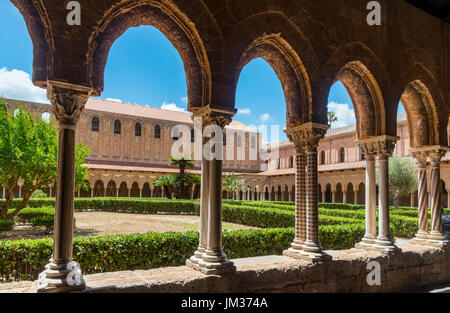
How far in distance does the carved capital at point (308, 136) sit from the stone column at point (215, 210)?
1341mm

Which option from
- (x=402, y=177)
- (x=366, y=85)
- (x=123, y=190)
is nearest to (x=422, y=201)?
(x=366, y=85)

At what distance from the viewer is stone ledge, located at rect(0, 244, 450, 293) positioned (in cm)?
354

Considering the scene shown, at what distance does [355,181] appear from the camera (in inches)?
1022

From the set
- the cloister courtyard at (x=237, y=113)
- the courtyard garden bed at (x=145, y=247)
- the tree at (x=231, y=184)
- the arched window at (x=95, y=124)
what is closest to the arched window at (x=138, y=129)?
the arched window at (x=95, y=124)

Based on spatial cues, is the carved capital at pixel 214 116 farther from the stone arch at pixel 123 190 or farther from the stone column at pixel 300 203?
the stone arch at pixel 123 190

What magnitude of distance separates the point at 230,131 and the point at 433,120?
3178cm

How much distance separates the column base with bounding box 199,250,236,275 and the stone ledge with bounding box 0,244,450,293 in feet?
0.22

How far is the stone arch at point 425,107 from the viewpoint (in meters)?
6.49

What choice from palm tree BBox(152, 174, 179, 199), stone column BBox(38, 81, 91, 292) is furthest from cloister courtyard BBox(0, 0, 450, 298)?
palm tree BBox(152, 174, 179, 199)

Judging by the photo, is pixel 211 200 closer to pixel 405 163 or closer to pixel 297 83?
pixel 297 83

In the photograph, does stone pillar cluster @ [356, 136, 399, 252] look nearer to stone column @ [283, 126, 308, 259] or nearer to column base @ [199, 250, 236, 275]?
stone column @ [283, 126, 308, 259]
